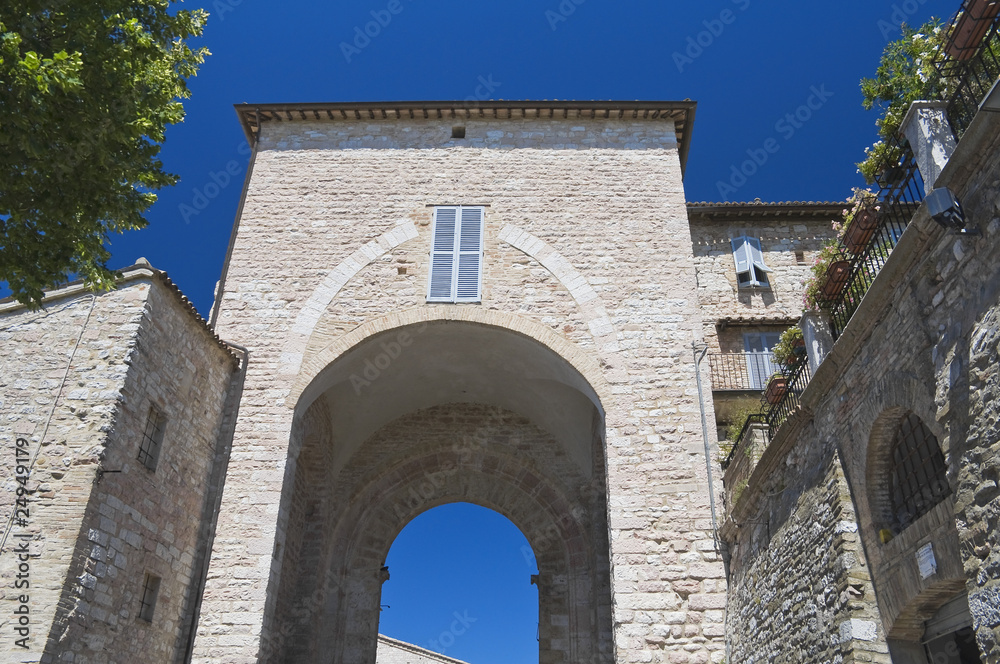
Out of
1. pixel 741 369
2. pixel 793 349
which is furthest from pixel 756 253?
pixel 793 349

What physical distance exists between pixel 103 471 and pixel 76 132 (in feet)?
12.3

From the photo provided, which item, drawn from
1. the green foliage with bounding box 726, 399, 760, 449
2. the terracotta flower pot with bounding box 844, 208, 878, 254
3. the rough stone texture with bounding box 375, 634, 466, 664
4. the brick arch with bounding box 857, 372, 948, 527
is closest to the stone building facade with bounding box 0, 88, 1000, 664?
the brick arch with bounding box 857, 372, 948, 527

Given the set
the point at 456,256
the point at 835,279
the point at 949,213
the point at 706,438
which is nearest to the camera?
the point at 949,213

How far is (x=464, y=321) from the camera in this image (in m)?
11.4

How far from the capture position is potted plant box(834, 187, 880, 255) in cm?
706

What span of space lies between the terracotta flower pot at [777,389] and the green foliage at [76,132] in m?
6.81

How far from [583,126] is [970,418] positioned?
972 cm

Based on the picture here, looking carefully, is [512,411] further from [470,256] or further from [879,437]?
[879,437]

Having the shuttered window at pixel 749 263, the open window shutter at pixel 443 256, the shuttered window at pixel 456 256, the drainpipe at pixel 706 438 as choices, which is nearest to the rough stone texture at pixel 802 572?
the drainpipe at pixel 706 438

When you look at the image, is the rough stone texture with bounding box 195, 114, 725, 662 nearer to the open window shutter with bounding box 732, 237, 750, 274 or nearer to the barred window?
the open window shutter with bounding box 732, 237, 750, 274

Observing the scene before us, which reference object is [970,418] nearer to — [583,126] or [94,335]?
[94,335]

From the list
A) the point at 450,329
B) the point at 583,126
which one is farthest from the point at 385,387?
the point at 583,126

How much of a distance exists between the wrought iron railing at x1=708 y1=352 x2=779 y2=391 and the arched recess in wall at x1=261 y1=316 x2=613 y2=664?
2835mm

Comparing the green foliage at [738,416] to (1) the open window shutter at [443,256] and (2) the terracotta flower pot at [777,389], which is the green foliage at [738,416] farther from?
(1) the open window shutter at [443,256]
